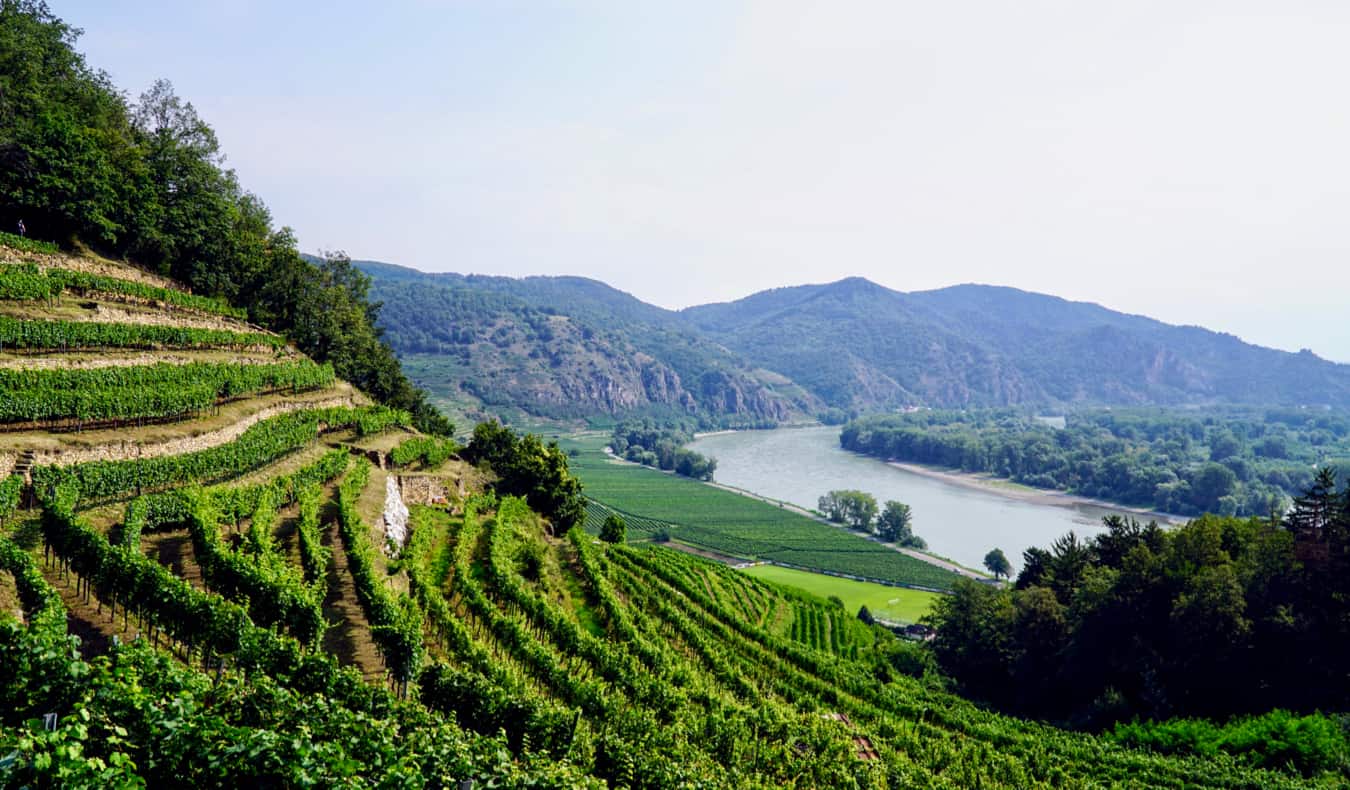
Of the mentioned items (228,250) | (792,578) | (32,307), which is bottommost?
(792,578)

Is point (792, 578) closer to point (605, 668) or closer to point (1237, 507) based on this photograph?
point (605, 668)

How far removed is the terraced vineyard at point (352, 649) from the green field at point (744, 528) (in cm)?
3987

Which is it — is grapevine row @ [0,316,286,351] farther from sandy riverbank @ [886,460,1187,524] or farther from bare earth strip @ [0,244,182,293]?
sandy riverbank @ [886,460,1187,524]

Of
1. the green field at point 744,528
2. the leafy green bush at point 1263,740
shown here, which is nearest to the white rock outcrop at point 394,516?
the leafy green bush at point 1263,740

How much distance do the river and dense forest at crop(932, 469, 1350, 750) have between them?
4289cm

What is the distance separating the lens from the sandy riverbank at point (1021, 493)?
118m

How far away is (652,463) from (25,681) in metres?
142

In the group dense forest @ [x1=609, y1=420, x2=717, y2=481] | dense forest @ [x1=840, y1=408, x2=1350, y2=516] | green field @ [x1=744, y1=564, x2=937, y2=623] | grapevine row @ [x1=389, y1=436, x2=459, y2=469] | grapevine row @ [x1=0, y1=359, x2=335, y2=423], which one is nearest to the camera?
grapevine row @ [x1=0, y1=359, x2=335, y2=423]

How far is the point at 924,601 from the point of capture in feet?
219

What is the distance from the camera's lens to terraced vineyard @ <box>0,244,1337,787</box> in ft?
31.0

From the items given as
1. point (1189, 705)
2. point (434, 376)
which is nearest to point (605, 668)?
point (1189, 705)

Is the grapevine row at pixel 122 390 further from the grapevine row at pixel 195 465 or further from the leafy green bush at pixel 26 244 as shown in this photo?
the leafy green bush at pixel 26 244

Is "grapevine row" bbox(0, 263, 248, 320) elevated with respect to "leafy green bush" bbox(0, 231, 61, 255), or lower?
lower

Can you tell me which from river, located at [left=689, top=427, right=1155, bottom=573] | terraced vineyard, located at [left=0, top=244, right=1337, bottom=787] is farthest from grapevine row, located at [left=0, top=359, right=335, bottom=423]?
river, located at [left=689, top=427, right=1155, bottom=573]
